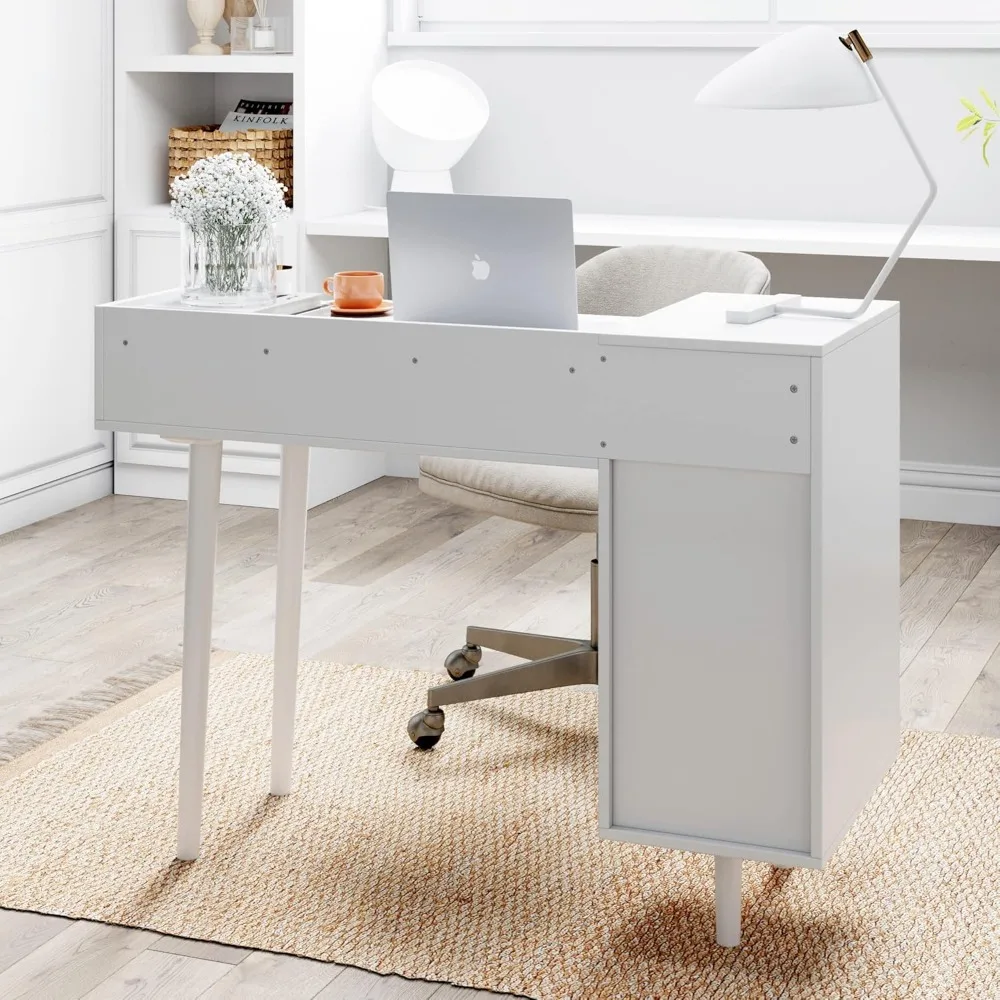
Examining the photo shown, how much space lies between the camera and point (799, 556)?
1.80 m

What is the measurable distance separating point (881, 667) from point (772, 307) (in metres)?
0.49

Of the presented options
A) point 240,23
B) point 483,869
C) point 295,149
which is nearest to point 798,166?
point 295,149

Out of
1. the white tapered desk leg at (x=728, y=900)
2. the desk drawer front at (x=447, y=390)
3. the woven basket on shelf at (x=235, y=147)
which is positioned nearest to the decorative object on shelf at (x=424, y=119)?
the woven basket on shelf at (x=235, y=147)

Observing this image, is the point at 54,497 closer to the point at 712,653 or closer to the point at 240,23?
the point at 240,23

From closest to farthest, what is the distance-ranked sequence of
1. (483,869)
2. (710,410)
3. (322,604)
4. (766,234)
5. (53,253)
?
(710,410) → (483,869) → (322,604) → (766,234) → (53,253)

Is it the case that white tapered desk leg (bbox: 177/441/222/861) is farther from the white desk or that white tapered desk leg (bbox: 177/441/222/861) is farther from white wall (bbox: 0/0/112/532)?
white wall (bbox: 0/0/112/532)

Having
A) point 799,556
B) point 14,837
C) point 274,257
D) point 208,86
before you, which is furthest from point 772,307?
point 208,86

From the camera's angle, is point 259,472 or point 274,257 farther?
point 259,472

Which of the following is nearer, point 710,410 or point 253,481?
point 710,410

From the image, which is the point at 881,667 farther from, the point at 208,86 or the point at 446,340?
the point at 208,86

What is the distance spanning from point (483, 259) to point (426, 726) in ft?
3.12

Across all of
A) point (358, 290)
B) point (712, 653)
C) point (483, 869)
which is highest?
point (358, 290)

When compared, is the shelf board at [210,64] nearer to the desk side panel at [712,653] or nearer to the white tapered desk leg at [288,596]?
the white tapered desk leg at [288,596]

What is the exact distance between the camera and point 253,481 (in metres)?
4.21
